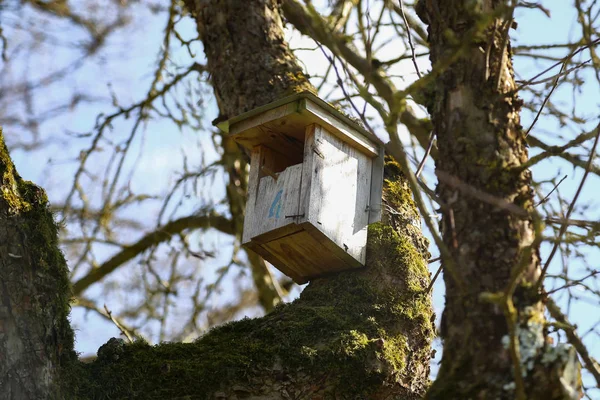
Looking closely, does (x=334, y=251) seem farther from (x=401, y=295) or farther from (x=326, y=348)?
(x=326, y=348)

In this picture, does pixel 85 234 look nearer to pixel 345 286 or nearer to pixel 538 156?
pixel 345 286

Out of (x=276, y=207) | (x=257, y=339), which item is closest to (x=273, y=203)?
(x=276, y=207)

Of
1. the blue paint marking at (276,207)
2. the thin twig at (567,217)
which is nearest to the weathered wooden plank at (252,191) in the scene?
the blue paint marking at (276,207)

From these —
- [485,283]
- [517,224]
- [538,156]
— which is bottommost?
[485,283]

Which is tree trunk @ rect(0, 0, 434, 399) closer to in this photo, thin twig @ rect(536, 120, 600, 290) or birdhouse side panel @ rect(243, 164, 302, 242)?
birdhouse side panel @ rect(243, 164, 302, 242)

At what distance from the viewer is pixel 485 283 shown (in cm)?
206

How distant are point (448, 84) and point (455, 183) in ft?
1.10

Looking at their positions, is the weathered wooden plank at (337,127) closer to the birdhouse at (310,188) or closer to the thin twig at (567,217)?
the birdhouse at (310,188)

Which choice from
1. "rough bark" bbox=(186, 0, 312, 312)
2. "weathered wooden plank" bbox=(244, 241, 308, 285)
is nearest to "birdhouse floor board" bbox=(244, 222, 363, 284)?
"weathered wooden plank" bbox=(244, 241, 308, 285)

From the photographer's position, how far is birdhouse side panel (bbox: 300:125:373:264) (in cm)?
309

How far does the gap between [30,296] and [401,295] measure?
49.9 inches

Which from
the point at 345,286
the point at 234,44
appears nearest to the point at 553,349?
the point at 345,286

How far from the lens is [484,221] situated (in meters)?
2.12

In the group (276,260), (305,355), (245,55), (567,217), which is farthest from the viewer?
(245,55)
